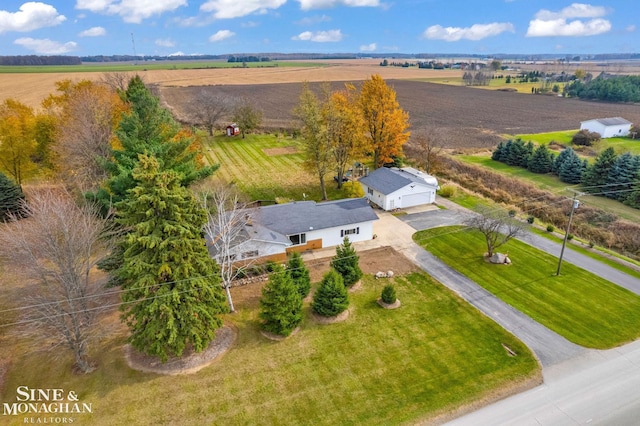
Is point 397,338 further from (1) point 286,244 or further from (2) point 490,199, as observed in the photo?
Result: (2) point 490,199

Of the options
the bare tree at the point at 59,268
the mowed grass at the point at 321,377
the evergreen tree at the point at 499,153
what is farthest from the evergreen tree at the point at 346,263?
the evergreen tree at the point at 499,153

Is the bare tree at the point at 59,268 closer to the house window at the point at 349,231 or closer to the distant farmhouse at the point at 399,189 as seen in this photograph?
the house window at the point at 349,231

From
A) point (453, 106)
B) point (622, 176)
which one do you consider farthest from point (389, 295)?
point (453, 106)

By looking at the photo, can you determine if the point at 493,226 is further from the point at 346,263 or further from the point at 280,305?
the point at 280,305

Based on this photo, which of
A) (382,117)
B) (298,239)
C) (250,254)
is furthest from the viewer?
(382,117)

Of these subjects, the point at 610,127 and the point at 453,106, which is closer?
the point at 610,127

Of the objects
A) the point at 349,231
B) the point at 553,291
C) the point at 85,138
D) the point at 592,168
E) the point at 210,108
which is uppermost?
the point at 210,108

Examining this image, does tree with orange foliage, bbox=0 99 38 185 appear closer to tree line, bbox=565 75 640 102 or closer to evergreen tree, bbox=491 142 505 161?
evergreen tree, bbox=491 142 505 161
